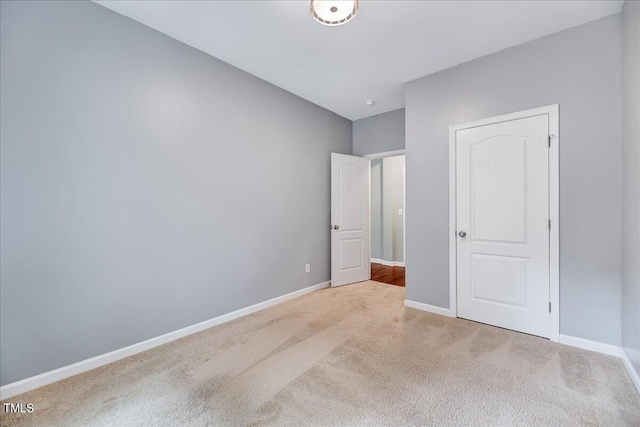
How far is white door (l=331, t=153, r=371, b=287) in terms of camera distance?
13.3 feet

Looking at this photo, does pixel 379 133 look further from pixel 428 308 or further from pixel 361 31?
pixel 428 308

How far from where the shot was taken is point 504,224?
2.62 meters

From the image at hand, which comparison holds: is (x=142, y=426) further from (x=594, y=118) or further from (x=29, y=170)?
(x=594, y=118)

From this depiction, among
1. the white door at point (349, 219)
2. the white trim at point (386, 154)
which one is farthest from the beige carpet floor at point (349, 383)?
the white trim at point (386, 154)

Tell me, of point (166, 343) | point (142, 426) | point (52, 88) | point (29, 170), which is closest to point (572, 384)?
point (142, 426)

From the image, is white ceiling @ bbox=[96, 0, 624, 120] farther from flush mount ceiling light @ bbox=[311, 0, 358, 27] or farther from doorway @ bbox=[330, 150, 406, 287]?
doorway @ bbox=[330, 150, 406, 287]

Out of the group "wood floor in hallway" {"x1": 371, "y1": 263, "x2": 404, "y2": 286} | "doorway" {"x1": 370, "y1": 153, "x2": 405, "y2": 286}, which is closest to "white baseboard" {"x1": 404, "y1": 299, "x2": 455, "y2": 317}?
"wood floor in hallway" {"x1": 371, "y1": 263, "x2": 404, "y2": 286}

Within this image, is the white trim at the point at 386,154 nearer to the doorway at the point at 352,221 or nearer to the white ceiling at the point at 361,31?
the doorway at the point at 352,221

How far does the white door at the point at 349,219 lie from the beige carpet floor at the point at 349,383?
5.09 ft

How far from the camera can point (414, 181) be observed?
317 centimetres

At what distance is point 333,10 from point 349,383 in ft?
8.46

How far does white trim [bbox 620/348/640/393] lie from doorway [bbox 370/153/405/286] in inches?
147

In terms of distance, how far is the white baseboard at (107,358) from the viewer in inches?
67.5

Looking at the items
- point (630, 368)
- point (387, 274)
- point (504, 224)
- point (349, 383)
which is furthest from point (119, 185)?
point (387, 274)
